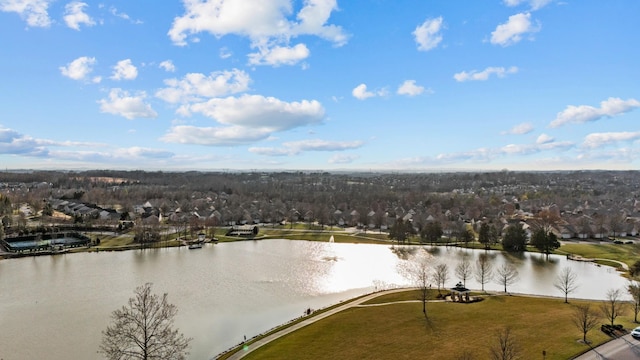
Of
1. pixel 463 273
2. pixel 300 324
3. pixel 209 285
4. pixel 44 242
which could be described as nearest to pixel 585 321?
pixel 463 273

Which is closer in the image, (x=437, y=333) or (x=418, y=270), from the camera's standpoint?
(x=437, y=333)

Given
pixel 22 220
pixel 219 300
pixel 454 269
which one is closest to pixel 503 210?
pixel 454 269

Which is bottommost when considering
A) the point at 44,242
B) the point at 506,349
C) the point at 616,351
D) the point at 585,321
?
the point at 44,242

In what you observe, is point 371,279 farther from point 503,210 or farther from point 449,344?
point 503,210

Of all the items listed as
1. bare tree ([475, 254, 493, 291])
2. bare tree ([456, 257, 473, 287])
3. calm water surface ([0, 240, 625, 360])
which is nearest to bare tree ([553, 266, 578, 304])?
calm water surface ([0, 240, 625, 360])

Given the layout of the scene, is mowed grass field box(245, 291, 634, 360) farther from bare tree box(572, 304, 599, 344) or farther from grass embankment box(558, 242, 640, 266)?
grass embankment box(558, 242, 640, 266)

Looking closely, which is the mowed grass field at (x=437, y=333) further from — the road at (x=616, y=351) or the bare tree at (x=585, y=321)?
the road at (x=616, y=351)

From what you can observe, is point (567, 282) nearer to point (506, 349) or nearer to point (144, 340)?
point (506, 349)
